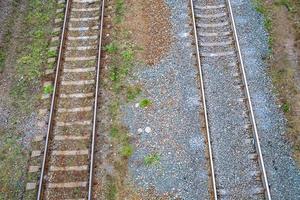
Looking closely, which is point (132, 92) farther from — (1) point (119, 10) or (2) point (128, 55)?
(1) point (119, 10)

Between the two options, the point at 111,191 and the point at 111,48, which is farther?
the point at 111,48

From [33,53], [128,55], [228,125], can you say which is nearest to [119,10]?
[128,55]

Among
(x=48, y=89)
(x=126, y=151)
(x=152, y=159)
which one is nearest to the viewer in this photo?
(x=152, y=159)

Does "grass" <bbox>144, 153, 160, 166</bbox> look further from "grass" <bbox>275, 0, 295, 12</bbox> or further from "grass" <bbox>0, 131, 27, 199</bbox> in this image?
"grass" <bbox>275, 0, 295, 12</bbox>

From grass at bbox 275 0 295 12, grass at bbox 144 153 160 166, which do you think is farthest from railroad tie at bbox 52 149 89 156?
grass at bbox 275 0 295 12

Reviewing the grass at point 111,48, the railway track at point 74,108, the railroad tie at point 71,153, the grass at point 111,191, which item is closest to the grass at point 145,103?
the railway track at point 74,108

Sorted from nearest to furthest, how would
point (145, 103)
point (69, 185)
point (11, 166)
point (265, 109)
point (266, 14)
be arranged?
point (69, 185) < point (11, 166) < point (265, 109) < point (145, 103) < point (266, 14)
